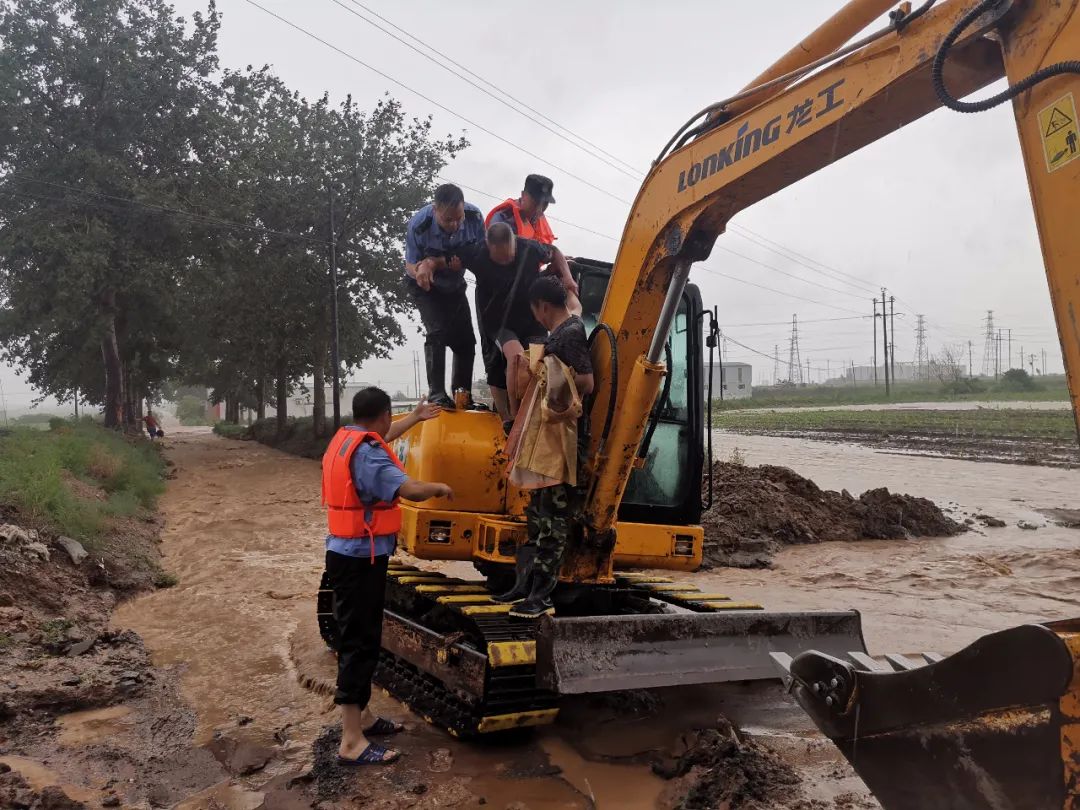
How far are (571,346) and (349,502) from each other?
53.3 inches

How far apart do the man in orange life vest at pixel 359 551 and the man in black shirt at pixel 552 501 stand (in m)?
0.63

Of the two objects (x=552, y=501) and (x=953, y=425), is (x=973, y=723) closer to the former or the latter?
(x=552, y=501)

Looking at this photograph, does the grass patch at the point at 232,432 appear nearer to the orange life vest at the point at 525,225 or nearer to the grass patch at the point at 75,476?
the grass patch at the point at 75,476

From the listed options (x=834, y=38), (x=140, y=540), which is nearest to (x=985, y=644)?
(x=834, y=38)

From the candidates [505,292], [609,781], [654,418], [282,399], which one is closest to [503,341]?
[505,292]

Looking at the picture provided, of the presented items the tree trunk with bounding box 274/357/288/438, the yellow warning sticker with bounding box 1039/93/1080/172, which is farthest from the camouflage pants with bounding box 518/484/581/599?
the tree trunk with bounding box 274/357/288/438

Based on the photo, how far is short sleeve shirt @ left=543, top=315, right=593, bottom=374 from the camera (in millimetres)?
4133

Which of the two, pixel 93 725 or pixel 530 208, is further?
pixel 530 208

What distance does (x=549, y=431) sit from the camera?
4113mm

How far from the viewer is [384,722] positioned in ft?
13.9

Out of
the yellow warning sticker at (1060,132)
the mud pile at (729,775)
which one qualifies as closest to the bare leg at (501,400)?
the mud pile at (729,775)

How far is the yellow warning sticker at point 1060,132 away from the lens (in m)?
2.15

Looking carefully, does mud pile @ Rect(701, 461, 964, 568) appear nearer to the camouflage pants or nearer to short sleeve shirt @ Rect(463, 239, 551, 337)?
short sleeve shirt @ Rect(463, 239, 551, 337)

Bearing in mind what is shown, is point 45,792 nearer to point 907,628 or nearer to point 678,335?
point 678,335
